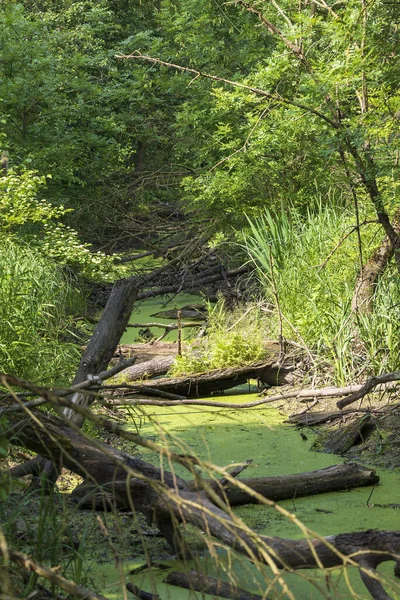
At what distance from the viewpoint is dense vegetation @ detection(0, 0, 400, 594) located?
5215 millimetres

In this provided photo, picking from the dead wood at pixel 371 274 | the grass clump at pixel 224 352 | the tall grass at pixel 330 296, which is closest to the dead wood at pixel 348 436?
the tall grass at pixel 330 296

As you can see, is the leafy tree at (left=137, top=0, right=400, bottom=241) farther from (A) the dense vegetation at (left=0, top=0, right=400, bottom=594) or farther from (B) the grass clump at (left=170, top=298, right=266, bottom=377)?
(B) the grass clump at (left=170, top=298, right=266, bottom=377)

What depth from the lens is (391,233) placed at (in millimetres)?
5711

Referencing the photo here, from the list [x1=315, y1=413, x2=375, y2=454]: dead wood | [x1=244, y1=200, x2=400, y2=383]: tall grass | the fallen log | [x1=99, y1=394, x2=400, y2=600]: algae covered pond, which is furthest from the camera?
the fallen log

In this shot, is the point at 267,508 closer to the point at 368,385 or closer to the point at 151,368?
the point at 368,385

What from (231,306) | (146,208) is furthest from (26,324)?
(146,208)

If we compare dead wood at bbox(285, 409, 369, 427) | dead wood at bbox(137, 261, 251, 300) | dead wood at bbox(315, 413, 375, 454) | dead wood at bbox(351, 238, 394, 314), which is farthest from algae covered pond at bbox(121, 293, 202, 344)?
dead wood at bbox(315, 413, 375, 454)

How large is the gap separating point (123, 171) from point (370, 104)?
21.1 ft

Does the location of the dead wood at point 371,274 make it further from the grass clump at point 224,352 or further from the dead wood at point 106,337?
the dead wood at point 106,337

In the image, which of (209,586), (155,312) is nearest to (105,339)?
(209,586)

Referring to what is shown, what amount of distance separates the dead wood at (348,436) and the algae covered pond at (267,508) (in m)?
0.09

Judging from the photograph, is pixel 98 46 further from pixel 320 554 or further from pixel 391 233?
pixel 320 554

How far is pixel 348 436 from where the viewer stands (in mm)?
5016

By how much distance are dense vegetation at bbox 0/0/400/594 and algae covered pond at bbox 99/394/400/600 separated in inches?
25.0
